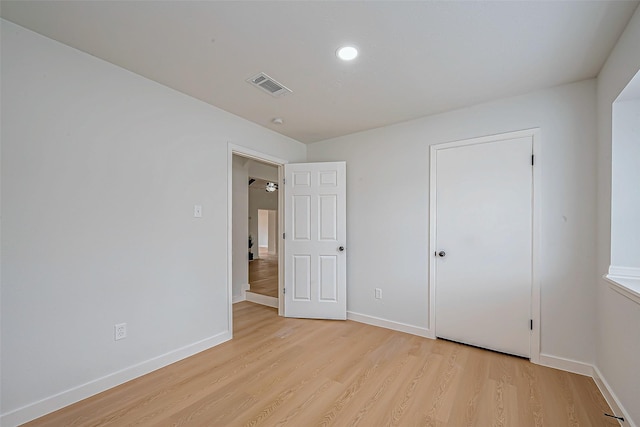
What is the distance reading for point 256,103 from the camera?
265 centimetres

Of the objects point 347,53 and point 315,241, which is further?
point 315,241

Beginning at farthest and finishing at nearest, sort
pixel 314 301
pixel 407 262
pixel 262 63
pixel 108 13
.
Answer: pixel 314 301, pixel 407 262, pixel 262 63, pixel 108 13

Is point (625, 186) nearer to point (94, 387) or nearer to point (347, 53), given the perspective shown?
point (347, 53)

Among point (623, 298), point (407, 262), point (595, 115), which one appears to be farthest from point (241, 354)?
point (595, 115)

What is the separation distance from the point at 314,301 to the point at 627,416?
2.70 meters

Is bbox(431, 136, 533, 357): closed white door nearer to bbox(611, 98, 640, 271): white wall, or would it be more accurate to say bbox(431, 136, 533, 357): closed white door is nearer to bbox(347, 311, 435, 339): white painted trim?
bbox(347, 311, 435, 339): white painted trim

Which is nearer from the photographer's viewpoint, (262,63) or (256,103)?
(262,63)

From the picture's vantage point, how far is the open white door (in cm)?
347

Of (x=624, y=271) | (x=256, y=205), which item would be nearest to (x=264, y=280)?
(x=256, y=205)

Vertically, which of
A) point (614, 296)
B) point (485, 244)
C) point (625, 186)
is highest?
point (625, 186)

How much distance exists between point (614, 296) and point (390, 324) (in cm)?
196

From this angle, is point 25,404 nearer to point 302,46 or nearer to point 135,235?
point 135,235

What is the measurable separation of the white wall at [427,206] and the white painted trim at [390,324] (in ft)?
0.14

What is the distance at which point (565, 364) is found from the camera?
2.22 m
